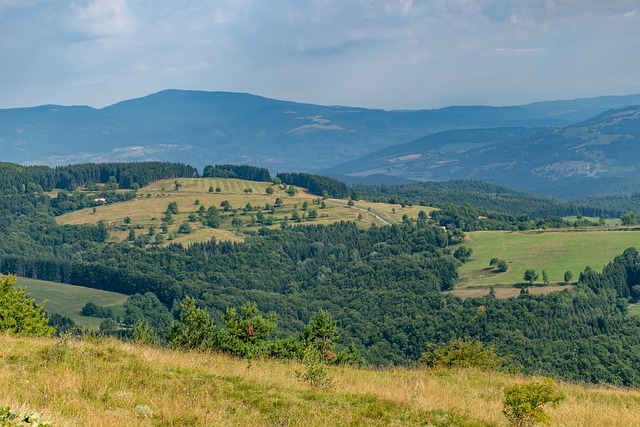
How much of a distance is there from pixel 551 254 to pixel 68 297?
14123 cm

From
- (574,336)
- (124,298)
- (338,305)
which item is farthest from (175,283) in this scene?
(574,336)

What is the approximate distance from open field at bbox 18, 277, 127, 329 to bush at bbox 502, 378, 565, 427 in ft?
492

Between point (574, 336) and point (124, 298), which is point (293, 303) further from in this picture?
point (574, 336)

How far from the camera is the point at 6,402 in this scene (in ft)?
A: 42.8

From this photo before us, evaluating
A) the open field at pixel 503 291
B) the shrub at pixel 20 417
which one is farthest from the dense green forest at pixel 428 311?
the shrub at pixel 20 417

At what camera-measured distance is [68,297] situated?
6890 inches

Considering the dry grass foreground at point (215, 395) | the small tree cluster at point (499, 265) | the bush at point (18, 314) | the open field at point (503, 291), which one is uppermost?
the dry grass foreground at point (215, 395)

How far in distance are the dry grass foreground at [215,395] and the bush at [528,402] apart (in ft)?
1.77

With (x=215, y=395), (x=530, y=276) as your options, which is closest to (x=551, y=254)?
(x=530, y=276)

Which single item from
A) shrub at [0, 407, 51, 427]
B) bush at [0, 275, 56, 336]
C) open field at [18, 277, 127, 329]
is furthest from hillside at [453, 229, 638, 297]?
shrub at [0, 407, 51, 427]

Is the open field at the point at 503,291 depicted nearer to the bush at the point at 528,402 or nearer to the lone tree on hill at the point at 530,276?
the lone tree on hill at the point at 530,276

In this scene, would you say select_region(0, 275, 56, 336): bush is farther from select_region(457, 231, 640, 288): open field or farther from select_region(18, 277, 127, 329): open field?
select_region(457, 231, 640, 288): open field

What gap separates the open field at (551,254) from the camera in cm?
16712

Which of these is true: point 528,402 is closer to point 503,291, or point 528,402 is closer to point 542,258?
point 503,291
